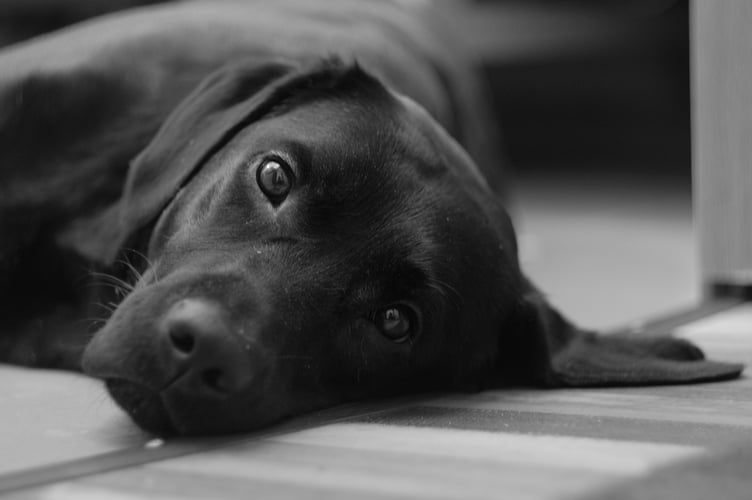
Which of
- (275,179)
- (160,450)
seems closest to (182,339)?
(160,450)

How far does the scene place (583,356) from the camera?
1.94 m

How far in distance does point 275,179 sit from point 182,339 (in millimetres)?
405

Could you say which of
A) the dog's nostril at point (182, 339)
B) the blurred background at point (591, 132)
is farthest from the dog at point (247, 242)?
the blurred background at point (591, 132)

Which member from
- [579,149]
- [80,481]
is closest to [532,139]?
[579,149]

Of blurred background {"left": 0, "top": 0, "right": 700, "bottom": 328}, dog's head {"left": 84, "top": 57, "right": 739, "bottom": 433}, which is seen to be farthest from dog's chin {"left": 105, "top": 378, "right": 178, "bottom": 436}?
blurred background {"left": 0, "top": 0, "right": 700, "bottom": 328}

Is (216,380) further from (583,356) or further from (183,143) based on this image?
(583,356)

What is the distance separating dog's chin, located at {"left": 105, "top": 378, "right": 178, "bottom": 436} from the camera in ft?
4.88

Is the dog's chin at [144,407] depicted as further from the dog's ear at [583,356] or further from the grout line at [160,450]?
the dog's ear at [583,356]

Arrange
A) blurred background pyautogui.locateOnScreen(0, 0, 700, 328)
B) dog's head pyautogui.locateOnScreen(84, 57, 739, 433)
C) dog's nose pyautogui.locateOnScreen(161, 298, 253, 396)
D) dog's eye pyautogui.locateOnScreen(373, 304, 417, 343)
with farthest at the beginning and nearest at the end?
blurred background pyautogui.locateOnScreen(0, 0, 700, 328)
dog's eye pyautogui.locateOnScreen(373, 304, 417, 343)
dog's head pyautogui.locateOnScreen(84, 57, 739, 433)
dog's nose pyautogui.locateOnScreen(161, 298, 253, 396)

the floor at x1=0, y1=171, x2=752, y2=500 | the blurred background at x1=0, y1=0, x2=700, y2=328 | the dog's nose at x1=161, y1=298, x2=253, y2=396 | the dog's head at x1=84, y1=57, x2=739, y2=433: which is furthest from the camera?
the blurred background at x1=0, y1=0, x2=700, y2=328

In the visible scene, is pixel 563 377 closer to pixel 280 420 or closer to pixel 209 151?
pixel 280 420

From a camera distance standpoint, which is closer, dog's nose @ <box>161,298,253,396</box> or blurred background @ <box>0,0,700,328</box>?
dog's nose @ <box>161,298,253,396</box>

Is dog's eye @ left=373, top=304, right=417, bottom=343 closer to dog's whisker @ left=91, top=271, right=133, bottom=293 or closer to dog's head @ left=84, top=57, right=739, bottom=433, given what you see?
dog's head @ left=84, top=57, right=739, bottom=433

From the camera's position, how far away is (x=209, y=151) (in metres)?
1.88
